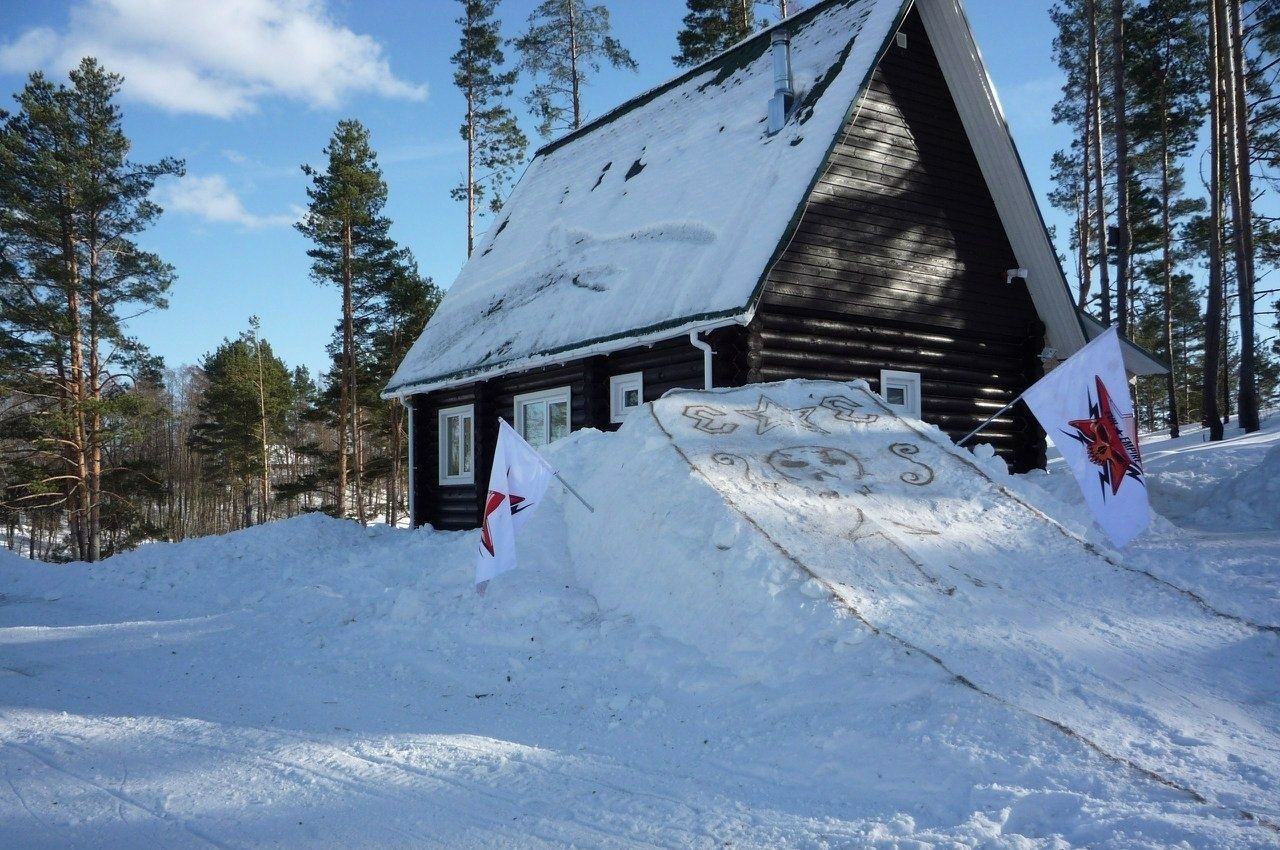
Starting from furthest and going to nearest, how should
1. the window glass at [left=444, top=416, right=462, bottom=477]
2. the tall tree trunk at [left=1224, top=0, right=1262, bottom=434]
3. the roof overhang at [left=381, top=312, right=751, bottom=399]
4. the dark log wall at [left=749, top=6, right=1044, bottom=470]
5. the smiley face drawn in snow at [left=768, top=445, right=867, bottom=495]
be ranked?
the tall tree trunk at [left=1224, top=0, right=1262, bottom=434] → the window glass at [left=444, top=416, right=462, bottom=477] → the dark log wall at [left=749, top=6, right=1044, bottom=470] → the roof overhang at [left=381, top=312, right=751, bottom=399] → the smiley face drawn in snow at [left=768, top=445, right=867, bottom=495]

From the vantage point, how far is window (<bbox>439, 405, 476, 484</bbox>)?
55.0ft

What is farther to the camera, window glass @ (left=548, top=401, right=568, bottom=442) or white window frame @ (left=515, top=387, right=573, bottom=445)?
window glass @ (left=548, top=401, right=568, bottom=442)

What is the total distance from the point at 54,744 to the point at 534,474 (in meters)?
3.97

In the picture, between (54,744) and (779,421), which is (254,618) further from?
(779,421)

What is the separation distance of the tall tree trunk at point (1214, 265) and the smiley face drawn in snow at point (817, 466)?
44.9 feet

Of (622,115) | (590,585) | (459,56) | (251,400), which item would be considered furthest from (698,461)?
(251,400)

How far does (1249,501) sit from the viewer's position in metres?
12.1

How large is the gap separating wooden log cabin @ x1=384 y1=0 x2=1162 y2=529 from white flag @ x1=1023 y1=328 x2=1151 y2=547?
392cm

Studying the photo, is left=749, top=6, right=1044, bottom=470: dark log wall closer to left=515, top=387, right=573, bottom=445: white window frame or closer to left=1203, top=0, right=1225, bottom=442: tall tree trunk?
left=515, top=387, right=573, bottom=445: white window frame

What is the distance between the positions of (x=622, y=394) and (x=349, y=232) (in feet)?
60.9

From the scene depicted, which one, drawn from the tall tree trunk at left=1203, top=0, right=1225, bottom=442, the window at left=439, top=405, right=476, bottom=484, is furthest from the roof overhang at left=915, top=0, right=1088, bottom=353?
the window at left=439, top=405, right=476, bottom=484

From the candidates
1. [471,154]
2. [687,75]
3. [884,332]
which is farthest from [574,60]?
[884,332]

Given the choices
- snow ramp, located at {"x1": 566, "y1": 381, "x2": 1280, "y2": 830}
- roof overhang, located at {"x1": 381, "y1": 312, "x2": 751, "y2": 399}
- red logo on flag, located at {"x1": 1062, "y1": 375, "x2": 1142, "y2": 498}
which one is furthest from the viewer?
roof overhang, located at {"x1": 381, "y1": 312, "x2": 751, "y2": 399}

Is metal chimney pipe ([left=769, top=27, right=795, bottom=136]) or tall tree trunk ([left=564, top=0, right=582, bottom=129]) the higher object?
tall tree trunk ([left=564, top=0, right=582, bottom=129])
